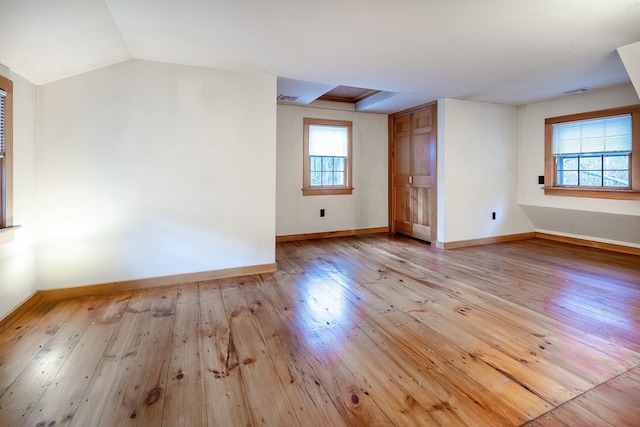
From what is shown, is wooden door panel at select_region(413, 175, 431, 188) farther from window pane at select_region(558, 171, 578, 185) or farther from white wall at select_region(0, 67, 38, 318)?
white wall at select_region(0, 67, 38, 318)

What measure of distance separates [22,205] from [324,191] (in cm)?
408

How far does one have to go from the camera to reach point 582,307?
2670mm

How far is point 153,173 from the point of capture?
318cm

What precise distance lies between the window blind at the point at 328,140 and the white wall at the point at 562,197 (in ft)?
10.1

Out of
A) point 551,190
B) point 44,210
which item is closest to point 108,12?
point 44,210

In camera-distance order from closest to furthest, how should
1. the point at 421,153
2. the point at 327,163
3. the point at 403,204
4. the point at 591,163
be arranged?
the point at 591,163
the point at 421,153
the point at 327,163
the point at 403,204

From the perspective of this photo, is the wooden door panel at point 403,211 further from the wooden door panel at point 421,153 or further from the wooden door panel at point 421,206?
the wooden door panel at point 421,153

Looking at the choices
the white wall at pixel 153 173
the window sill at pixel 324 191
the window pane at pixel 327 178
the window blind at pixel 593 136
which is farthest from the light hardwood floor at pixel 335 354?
→ the window pane at pixel 327 178

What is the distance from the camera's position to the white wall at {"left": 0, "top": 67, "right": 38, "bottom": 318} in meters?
2.40

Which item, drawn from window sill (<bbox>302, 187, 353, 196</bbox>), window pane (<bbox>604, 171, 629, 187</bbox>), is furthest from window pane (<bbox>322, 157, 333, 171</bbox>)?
window pane (<bbox>604, 171, 629, 187</bbox>)

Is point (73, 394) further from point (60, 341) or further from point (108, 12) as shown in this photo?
point (108, 12)

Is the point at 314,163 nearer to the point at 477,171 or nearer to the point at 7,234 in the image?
the point at 477,171

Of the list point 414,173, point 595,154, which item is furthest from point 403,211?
point 595,154

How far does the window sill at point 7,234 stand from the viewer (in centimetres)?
227
